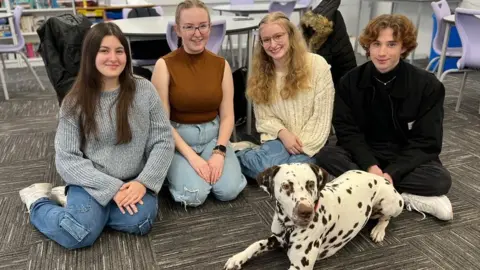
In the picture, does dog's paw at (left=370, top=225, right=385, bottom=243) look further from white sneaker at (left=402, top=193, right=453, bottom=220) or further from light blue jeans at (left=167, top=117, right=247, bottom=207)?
light blue jeans at (left=167, top=117, right=247, bottom=207)

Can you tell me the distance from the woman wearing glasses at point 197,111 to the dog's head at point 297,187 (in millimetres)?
700

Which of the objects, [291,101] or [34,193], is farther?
[291,101]

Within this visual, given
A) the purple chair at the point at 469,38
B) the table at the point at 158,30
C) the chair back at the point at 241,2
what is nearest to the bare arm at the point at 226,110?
the table at the point at 158,30

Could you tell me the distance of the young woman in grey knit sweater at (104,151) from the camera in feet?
5.86

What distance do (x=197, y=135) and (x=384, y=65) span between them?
105 cm

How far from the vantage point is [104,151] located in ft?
6.25

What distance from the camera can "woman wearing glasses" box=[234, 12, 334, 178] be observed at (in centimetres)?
229

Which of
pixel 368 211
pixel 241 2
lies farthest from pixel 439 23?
pixel 368 211

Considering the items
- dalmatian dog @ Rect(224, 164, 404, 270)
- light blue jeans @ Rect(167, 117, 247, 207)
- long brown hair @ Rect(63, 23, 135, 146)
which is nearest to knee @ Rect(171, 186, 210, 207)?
light blue jeans @ Rect(167, 117, 247, 207)

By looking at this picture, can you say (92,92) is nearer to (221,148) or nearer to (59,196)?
(59,196)

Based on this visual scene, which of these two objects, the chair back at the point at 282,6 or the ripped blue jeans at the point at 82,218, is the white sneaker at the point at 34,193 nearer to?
the ripped blue jeans at the point at 82,218

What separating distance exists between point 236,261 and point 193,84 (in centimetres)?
99

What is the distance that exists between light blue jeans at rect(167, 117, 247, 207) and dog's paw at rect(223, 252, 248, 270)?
53 centimetres

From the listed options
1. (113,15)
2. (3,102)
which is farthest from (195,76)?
(113,15)
